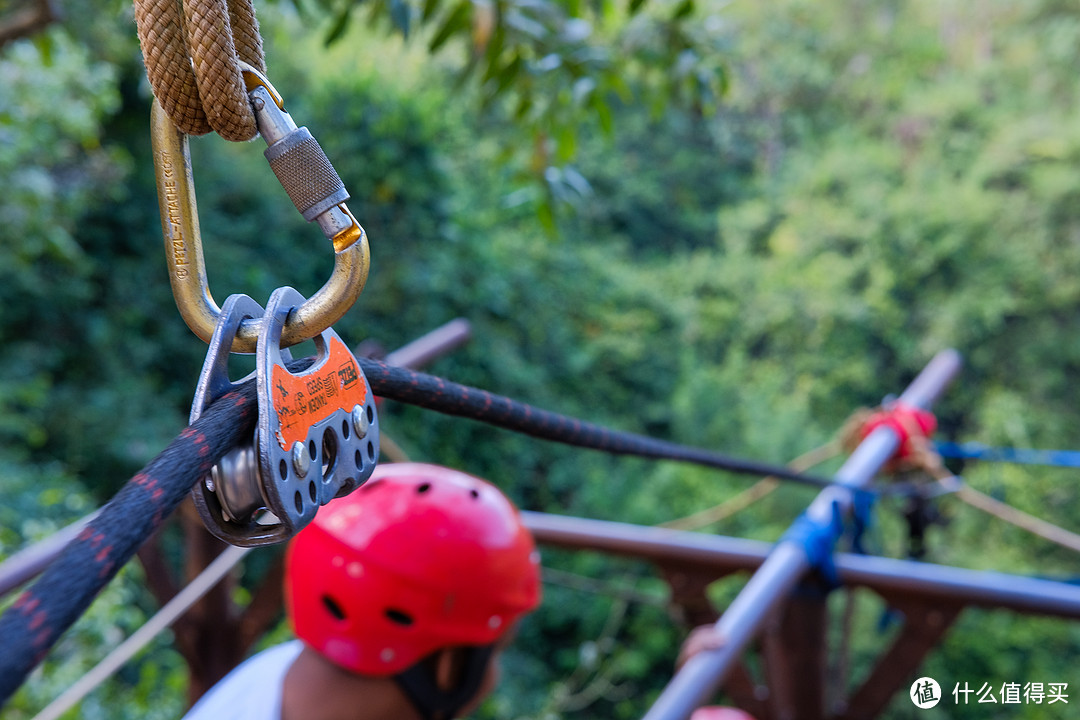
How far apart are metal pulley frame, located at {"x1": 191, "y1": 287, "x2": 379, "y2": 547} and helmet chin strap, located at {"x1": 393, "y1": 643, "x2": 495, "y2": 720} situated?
642 mm

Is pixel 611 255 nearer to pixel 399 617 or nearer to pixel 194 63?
pixel 399 617

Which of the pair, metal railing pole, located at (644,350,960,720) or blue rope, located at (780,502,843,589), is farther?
blue rope, located at (780,502,843,589)

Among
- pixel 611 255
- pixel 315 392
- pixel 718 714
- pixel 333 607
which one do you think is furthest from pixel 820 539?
pixel 611 255

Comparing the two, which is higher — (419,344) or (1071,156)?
(419,344)

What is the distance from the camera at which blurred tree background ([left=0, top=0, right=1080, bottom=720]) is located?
238cm

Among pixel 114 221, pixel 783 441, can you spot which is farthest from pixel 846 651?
pixel 783 441

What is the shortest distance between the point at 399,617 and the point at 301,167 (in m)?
0.69

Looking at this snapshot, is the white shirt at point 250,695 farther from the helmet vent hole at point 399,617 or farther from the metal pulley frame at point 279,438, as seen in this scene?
the metal pulley frame at point 279,438

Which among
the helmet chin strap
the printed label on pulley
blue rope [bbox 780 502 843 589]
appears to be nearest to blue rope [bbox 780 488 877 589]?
blue rope [bbox 780 502 843 589]

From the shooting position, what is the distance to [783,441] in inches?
280

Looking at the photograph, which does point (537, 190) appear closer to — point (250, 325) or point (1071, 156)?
point (250, 325)

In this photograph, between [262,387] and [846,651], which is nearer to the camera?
[262,387]

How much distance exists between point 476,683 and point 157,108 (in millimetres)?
831

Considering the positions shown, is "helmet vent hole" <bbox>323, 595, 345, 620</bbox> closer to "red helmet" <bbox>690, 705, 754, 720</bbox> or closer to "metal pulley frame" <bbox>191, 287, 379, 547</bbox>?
"red helmet" <bbox>690, 705, 754, 720</bbox>
